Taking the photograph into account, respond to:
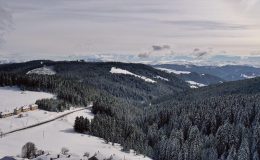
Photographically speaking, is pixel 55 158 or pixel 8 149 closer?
pixel 55 158

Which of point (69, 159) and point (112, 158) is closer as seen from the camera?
point (69, 159)

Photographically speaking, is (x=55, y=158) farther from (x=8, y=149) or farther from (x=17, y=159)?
(x=8, y=149)

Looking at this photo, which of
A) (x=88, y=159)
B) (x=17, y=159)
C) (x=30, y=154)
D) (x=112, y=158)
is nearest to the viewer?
(x=17, y=159)

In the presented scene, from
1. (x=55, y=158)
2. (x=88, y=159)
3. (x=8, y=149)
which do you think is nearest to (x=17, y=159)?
(x=55, y=158)

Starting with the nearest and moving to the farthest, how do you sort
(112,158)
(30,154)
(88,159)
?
1. (88,159)
2. (30,154)
3. (112,158)

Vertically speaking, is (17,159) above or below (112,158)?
above

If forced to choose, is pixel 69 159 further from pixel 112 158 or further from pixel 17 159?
pixel 112 158

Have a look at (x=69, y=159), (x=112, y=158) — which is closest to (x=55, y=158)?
(x=69, y=159)

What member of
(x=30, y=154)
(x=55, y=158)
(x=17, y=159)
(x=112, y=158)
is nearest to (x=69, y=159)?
(x=55, y=158)
